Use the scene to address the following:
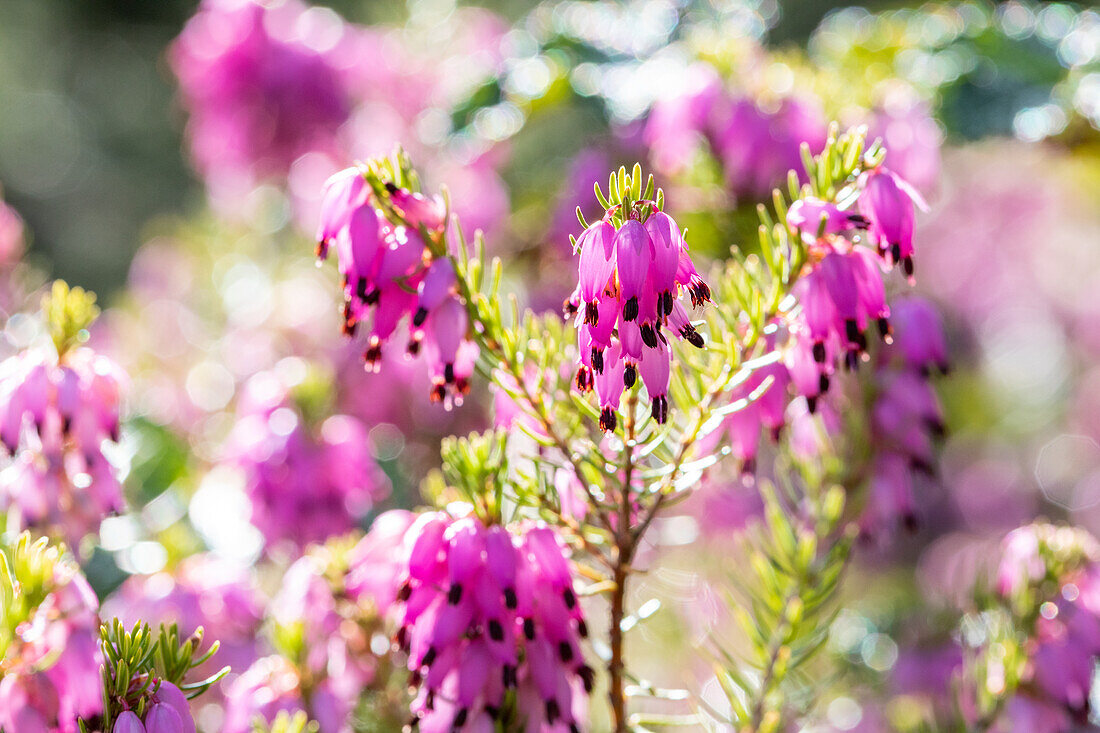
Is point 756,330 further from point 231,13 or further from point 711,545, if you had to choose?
point 231,13

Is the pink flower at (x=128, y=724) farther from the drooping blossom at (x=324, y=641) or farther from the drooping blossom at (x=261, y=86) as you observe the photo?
the drooping blossom at (x=261, y=86)

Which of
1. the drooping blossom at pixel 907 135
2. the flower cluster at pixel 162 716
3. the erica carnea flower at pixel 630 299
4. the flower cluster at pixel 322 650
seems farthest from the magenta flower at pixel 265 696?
the drooping blossom at pixel 907 135

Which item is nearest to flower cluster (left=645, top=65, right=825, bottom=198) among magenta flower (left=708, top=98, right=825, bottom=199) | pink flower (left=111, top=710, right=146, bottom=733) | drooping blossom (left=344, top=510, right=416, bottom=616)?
magenta flower (left=708, top=98, right=825, bottom=199)

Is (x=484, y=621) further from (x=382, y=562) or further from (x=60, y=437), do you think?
(x=60, y=437)

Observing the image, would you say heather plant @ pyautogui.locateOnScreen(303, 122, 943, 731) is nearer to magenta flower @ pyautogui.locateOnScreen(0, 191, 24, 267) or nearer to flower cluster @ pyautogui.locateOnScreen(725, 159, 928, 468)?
flower cluster @ pyautogui.locateOnScreen(725, 159, 928, 468)

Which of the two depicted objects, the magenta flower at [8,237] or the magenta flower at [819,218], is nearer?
the magenta flower at [819,218]
